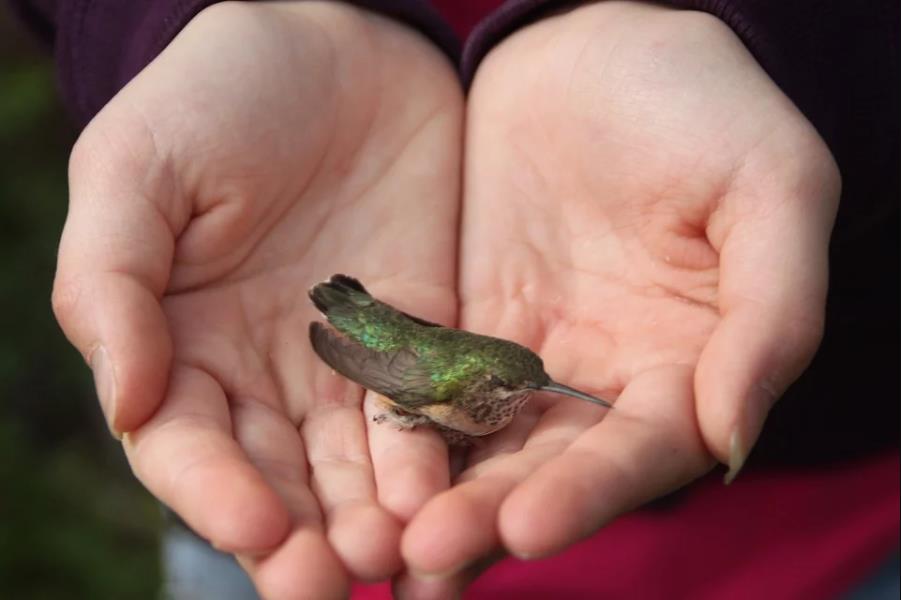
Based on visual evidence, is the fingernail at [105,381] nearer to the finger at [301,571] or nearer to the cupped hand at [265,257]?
the cupped hand at [265,257]

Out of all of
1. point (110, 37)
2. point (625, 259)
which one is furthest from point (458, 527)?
point (110, 37)

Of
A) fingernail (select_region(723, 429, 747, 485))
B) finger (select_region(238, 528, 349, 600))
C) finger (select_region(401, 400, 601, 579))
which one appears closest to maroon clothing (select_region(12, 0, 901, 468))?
fingernail (select_region(723, 429, 747, 485))

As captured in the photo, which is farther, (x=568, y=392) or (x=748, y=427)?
(x=568, y=392)

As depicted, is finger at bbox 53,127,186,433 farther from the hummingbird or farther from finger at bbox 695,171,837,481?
finger at bbox 695,171,837,481

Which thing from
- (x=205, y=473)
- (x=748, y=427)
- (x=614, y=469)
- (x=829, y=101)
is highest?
(x=829, y=101)

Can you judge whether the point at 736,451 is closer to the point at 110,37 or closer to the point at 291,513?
the point at 291,513

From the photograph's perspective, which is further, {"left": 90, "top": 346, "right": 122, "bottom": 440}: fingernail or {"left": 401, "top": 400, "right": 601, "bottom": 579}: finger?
{"left": 90, "top": 346, "right": 122, "bottom": 440}: fingernail

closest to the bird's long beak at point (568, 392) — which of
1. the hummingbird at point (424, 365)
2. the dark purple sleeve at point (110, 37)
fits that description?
the hummingbird at point (424, 365)
